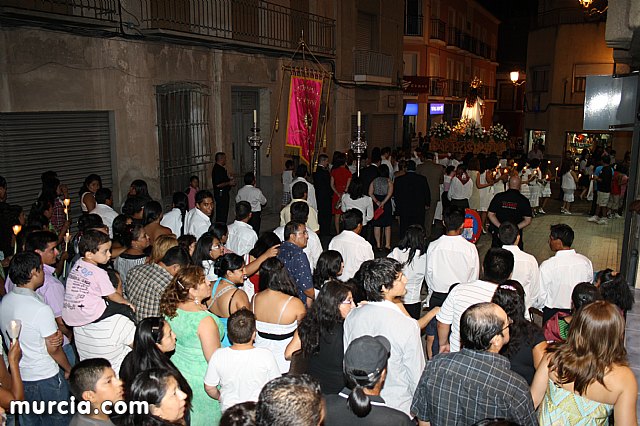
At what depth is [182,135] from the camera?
12992mm

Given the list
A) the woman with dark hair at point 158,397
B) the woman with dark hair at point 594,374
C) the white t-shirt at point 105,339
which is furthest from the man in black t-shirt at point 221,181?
the woman with dark hair at point 594,374

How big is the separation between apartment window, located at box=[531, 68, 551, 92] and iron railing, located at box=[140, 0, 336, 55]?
13580mm

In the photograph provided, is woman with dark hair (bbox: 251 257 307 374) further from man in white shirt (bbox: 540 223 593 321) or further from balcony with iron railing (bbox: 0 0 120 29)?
balcony with iron railing (bbox: 0 0 120 29)

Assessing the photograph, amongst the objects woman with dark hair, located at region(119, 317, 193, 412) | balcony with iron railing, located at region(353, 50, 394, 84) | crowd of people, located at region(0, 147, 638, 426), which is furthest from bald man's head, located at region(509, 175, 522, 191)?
balcony with iron railing, located at region(353, 50, 394, 84)

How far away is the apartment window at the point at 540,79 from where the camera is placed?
2787cm

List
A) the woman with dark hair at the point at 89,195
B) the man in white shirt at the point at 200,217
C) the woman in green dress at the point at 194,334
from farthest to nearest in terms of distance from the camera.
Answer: the woman with dark hair at the point at 89,195 < the man in white shirt at the point at 200,217 < the woman in green dress at the point at 194,334

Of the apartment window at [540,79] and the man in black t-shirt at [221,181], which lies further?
the apartment window at [540,79]

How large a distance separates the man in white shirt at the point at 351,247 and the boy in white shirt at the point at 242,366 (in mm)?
3024

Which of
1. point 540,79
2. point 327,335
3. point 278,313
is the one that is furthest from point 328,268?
point 540,79

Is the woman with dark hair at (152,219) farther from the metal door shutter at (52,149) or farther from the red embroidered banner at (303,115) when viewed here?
the red embroidered banner at (303,115)

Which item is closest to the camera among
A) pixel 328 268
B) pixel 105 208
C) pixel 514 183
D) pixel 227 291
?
pixel 227 291

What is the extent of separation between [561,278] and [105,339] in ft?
13.7

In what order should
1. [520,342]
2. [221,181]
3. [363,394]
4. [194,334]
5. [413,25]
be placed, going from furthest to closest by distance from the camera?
[413,25], [221,181], [194,334], [520,342], [363,394]

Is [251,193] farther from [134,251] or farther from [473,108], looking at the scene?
[473,108]
